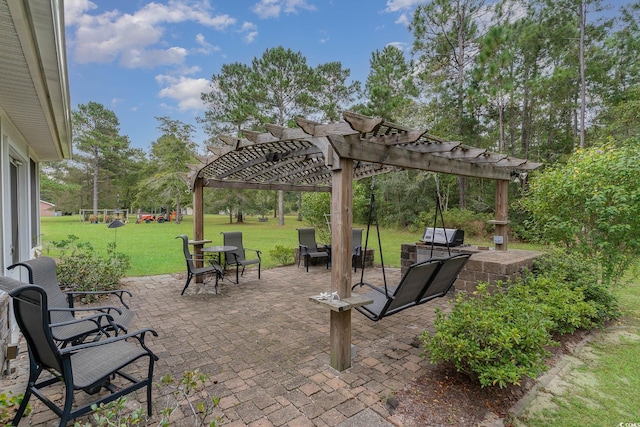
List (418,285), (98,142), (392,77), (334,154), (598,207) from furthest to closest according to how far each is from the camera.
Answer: (98,142), (392,77), (598,207), (418,285), (334,154)

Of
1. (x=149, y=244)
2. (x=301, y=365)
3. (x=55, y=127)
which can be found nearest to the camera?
(x=301, y=365)

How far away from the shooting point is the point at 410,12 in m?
14.3

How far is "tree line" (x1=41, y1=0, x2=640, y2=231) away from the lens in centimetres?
1221

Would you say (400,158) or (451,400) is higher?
(400,158)

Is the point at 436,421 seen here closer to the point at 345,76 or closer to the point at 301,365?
the point at 301,365

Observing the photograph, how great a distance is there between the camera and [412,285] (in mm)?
3041

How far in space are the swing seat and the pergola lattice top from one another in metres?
1.16

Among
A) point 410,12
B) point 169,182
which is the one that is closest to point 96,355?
point 410,12

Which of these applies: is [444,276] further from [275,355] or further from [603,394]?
[275,355]

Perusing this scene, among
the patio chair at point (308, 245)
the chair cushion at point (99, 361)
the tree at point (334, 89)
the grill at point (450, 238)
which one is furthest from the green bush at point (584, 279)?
the tree at point (334, 89)

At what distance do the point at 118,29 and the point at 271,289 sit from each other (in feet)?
25.7

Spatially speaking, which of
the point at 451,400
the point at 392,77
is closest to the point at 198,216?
the point at 451,400

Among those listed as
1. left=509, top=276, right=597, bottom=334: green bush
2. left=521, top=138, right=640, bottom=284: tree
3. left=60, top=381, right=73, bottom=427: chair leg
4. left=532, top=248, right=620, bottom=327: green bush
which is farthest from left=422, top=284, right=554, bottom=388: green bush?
left=60, top=381, right=73, bottom=427: chair leg

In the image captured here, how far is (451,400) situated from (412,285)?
3.22 feet
